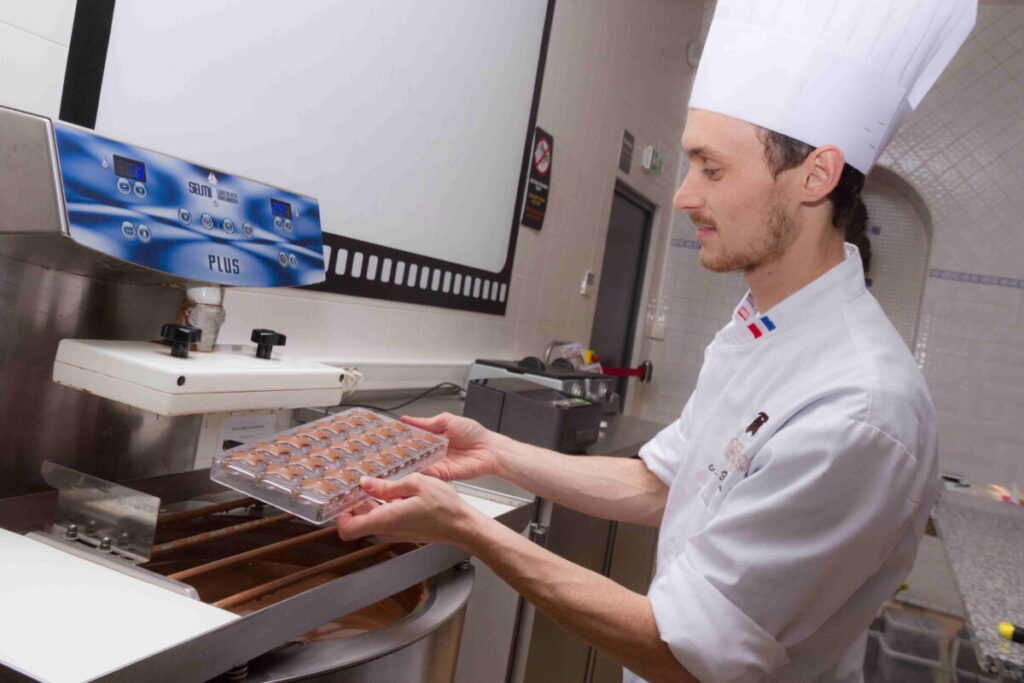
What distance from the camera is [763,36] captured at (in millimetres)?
1318

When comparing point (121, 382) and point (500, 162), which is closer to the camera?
point (121, 382)

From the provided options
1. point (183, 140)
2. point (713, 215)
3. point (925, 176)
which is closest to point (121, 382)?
point (183, 140)

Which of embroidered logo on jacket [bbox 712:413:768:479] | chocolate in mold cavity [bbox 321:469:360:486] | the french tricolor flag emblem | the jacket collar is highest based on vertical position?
the jacket collar

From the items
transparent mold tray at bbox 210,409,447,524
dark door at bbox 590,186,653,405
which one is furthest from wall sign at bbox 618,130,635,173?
transparent mold tray at bbox 210,409,447,524

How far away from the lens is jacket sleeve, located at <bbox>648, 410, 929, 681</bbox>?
0.99 meters

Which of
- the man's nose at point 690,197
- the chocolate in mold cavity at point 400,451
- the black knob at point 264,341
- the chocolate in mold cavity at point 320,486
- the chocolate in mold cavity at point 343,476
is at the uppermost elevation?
the man's nose at point 690,197

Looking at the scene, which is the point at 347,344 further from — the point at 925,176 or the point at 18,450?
the point at 925,176

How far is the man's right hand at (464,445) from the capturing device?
141 cm

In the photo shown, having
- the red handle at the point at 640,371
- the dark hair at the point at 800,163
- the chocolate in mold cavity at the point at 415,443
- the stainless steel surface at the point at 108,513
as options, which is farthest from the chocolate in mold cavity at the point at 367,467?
the red handle at the point at 640,371

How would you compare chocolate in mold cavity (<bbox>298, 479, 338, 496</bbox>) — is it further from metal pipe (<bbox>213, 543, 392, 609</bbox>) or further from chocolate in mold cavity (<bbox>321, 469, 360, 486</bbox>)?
metal pipe (<bbox>213, 543, 392, 609</bbox>)

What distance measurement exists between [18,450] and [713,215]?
1031 millimetres

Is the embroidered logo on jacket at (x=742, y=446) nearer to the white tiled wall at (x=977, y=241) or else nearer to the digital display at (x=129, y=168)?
the digital display at (x=129, y=168)

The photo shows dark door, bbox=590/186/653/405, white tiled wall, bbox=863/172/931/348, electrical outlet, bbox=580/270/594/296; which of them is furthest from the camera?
white tiled wall, bbox=863/172/931/348

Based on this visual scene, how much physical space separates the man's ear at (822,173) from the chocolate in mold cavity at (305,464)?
78 cm
